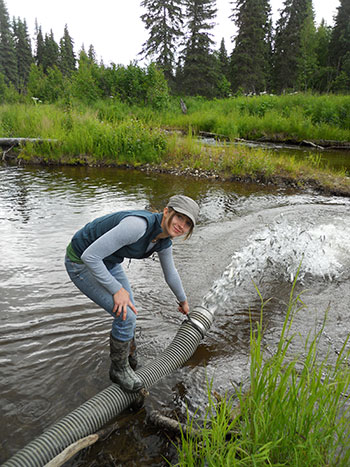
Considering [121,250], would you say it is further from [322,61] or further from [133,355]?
[322,61]

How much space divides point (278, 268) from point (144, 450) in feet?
11.8

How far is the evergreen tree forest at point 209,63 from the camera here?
19.5 meters

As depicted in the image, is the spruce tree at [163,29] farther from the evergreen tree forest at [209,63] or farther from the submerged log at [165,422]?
the submerged log at [165,422]

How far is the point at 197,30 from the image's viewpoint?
1389 inches

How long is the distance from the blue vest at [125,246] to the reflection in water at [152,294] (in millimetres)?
995

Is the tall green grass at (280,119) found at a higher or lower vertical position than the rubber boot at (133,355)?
higher

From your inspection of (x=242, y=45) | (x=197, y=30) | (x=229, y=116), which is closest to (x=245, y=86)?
(x=242, y=45)

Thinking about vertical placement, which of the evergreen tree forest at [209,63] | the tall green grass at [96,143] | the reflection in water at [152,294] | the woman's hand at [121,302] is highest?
the evergreen tree forest at [209,63]

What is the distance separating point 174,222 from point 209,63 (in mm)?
38881

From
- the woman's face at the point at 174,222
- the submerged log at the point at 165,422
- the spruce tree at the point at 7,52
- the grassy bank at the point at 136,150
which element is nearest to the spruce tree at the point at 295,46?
the grassy bank at the point at 136,150

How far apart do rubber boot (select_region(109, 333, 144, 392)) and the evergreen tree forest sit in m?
19.0

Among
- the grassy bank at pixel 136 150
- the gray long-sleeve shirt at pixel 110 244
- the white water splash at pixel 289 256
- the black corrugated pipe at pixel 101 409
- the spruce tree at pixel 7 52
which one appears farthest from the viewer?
the spruce tree at pixel 7 52

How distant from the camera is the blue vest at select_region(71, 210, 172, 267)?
2.27 m

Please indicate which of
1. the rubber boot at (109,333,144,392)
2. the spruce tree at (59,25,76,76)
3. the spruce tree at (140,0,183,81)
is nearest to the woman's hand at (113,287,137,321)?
the rubber boot at (109,333,144,392)
